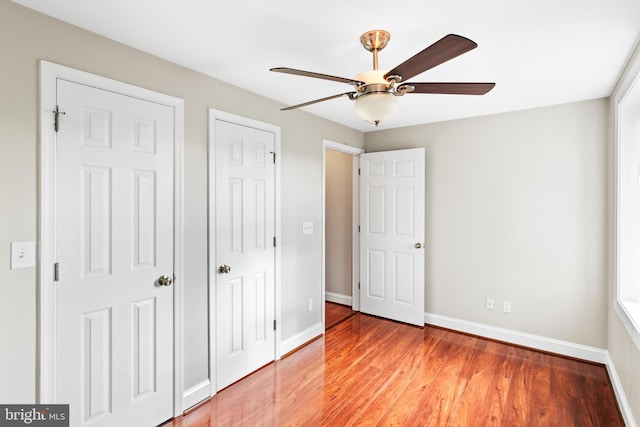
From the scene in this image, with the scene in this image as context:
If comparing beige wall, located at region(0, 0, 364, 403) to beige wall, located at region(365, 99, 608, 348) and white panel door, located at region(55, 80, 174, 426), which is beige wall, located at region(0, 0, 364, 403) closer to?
white panel door, located at region(55, 80, 174, 426)

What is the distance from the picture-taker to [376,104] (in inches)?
62.7

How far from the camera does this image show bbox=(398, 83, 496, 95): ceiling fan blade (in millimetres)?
1591

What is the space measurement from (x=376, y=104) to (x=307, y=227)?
1.88 metres

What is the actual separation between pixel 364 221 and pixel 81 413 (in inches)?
124

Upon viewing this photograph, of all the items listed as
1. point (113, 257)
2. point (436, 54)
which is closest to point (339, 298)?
point (113, 257)

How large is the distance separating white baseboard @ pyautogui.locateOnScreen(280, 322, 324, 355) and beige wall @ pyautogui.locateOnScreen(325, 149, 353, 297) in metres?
1.15

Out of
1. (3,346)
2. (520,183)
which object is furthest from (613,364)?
(3,346)

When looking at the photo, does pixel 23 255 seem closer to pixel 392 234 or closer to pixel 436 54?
pixel 436 54

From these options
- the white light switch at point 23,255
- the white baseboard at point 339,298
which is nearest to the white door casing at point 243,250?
the white light switch at point 23,255

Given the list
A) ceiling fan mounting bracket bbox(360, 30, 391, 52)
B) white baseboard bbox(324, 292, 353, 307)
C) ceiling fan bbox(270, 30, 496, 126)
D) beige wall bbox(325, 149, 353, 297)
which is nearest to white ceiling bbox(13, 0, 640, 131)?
ceiling fan mounting bracket bbox(360, 30, 391, 52)

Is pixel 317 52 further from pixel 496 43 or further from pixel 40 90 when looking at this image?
pixel 40 90

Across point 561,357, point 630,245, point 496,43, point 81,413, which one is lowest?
point 561,357

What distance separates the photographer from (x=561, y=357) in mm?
2994

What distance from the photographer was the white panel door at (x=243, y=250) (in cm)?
244
